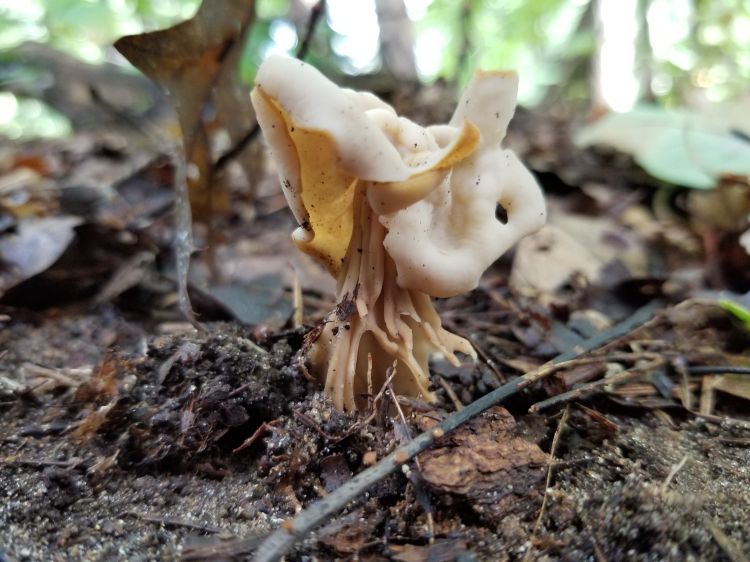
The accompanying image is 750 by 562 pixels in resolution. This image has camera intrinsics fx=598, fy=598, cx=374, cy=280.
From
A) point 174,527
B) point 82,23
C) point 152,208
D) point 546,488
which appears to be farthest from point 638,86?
point 174,527

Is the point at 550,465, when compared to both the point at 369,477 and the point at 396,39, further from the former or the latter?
the point at 396,39

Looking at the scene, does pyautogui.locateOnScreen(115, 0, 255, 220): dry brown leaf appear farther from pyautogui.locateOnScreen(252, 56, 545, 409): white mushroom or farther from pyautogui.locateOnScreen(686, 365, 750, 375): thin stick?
pyautogui.locateOnScreen(686, 365, 750, 375): thin stick

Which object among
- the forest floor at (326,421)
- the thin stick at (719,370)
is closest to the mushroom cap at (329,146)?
the forest floor at (326,421)

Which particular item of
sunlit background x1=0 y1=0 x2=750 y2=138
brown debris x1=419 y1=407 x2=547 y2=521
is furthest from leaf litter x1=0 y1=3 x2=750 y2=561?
sunlit background x1=0 y1=0 x2=750 y2=138

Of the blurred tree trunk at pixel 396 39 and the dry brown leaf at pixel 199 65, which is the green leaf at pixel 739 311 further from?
the blurred tree trunk at pixel 396 39

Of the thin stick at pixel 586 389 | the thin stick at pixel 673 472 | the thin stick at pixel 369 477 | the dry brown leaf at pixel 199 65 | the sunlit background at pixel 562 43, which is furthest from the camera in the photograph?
the sunlit background at pixel 562 43

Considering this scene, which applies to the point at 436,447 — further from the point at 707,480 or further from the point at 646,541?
the point at 707,480

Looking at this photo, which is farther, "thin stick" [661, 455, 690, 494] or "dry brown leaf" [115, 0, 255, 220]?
"dry brown leaf" [115, 0, 255, 220]
